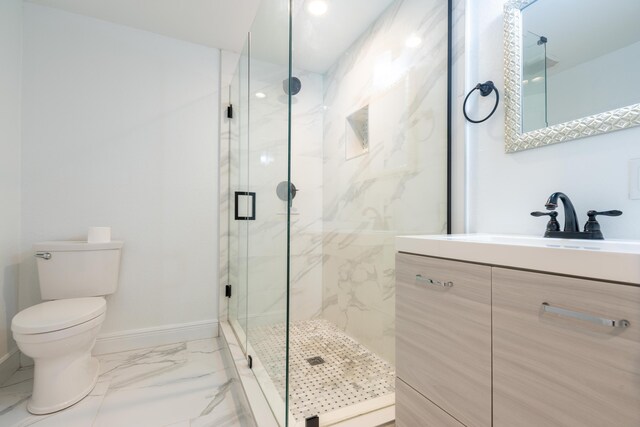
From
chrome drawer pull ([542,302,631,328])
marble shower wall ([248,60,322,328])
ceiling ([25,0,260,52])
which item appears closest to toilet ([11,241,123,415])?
marble shower wall ([248,60,322,328])

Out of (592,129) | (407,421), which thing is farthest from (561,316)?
(592,129)

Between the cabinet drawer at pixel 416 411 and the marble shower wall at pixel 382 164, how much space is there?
739 mm

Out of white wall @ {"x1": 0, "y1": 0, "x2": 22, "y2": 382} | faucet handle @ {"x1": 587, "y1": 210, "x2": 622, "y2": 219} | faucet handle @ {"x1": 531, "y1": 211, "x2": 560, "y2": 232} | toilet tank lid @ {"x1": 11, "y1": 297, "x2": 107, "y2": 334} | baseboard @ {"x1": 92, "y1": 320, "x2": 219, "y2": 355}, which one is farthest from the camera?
baseboard @ {"x1": 92, "y1": 320, "x2": 219, "y2": 355}

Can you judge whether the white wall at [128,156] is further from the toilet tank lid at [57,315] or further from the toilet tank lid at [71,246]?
the toilet tank lid at [57,315]

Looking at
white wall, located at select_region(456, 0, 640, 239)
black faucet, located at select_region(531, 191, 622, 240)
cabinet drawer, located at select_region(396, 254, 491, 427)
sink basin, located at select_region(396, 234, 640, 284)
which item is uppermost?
white wall, located at select_region(456, 0, 640, 239)

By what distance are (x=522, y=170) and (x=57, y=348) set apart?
221 cm

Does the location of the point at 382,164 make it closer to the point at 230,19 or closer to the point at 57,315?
the point at 230,19

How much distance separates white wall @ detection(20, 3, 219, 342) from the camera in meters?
1.84

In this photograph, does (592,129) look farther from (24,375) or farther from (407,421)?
(24,375)

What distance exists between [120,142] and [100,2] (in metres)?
0.86

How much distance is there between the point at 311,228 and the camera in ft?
8.21

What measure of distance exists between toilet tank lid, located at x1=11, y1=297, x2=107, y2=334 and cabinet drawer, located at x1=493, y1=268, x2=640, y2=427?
1.77 m

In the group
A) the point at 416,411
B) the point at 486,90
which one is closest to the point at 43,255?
the point at 416,411

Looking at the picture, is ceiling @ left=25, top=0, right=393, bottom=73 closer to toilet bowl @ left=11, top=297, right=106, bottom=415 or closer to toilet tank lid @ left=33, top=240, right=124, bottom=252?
toilet tank lid @ left=33, top=240, right=124, bottom=252
